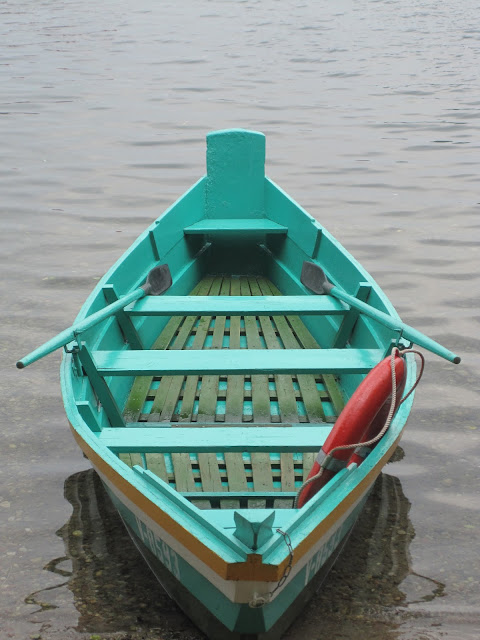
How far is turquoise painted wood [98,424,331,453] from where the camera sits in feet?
12.3

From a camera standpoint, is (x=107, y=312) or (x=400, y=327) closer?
(x=400, y=327)

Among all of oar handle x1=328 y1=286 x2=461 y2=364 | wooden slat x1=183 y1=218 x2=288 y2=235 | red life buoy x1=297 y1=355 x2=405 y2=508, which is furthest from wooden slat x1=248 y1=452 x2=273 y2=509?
wooden slat x1=183 y1=218 x2=288 y2=235

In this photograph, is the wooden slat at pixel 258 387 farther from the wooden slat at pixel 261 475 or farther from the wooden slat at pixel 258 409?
the wooden slat at pixel 261 475

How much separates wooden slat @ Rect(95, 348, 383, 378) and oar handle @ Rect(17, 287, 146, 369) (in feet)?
0.80

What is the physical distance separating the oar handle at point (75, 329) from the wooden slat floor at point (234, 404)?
23.6 inches

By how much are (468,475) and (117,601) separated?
8.06 ft

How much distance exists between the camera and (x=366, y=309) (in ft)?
15.7

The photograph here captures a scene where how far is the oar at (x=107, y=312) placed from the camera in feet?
12.7

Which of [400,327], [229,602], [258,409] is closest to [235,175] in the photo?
[258,409]

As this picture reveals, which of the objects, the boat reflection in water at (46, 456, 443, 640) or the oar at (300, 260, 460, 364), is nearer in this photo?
the boat reflection in water at (46, 456, 443, 640)

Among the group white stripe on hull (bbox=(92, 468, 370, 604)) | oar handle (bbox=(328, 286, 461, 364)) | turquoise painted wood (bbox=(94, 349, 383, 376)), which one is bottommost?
white stripe on hull (bbox=(92, 468, 370, 604))

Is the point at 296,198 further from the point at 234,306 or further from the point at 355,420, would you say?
the point at 355,420

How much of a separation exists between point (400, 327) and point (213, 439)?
1.33m

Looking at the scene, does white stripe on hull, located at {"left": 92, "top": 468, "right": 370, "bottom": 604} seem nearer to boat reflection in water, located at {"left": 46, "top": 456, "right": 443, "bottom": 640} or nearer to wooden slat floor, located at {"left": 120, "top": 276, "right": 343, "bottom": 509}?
boat reflection in water, located at {"left": 46, "top": 456, "right": 443, "bottom": 640}
